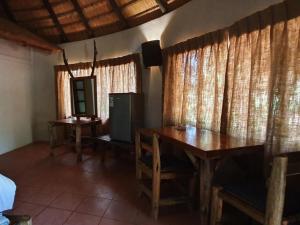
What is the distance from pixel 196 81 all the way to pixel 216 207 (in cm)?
158

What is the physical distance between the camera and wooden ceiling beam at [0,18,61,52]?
4024 mm

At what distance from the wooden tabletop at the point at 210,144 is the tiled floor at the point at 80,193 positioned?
2.67 ft

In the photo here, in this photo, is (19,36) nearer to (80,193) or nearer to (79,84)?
(79,84)

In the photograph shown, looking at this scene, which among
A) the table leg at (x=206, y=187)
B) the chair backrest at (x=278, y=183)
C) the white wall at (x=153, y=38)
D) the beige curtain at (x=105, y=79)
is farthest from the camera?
the beige curtain at (x=105, y=79)

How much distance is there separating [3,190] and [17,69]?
397cm

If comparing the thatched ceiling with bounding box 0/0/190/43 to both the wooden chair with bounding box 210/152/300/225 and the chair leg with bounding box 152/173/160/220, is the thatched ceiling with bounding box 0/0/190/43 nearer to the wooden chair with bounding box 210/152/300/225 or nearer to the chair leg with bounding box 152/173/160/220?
the chair leg with bounding box 152/173/160/220

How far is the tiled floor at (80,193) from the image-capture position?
7.33 ft

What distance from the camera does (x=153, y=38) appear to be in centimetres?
373

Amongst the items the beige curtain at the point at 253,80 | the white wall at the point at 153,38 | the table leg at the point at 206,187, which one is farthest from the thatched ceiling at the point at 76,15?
the table leg at the point at 206,187

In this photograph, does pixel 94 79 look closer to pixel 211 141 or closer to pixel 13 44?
pixel 13 44

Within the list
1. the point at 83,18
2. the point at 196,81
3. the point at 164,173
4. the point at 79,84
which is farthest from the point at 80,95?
the point at 164,173

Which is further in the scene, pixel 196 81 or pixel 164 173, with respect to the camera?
pixel 196 81

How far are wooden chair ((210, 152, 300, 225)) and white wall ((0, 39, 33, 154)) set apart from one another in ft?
14.6

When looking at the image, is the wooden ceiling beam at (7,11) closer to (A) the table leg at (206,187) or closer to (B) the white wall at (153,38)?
(B) the white wall at (153,38)
